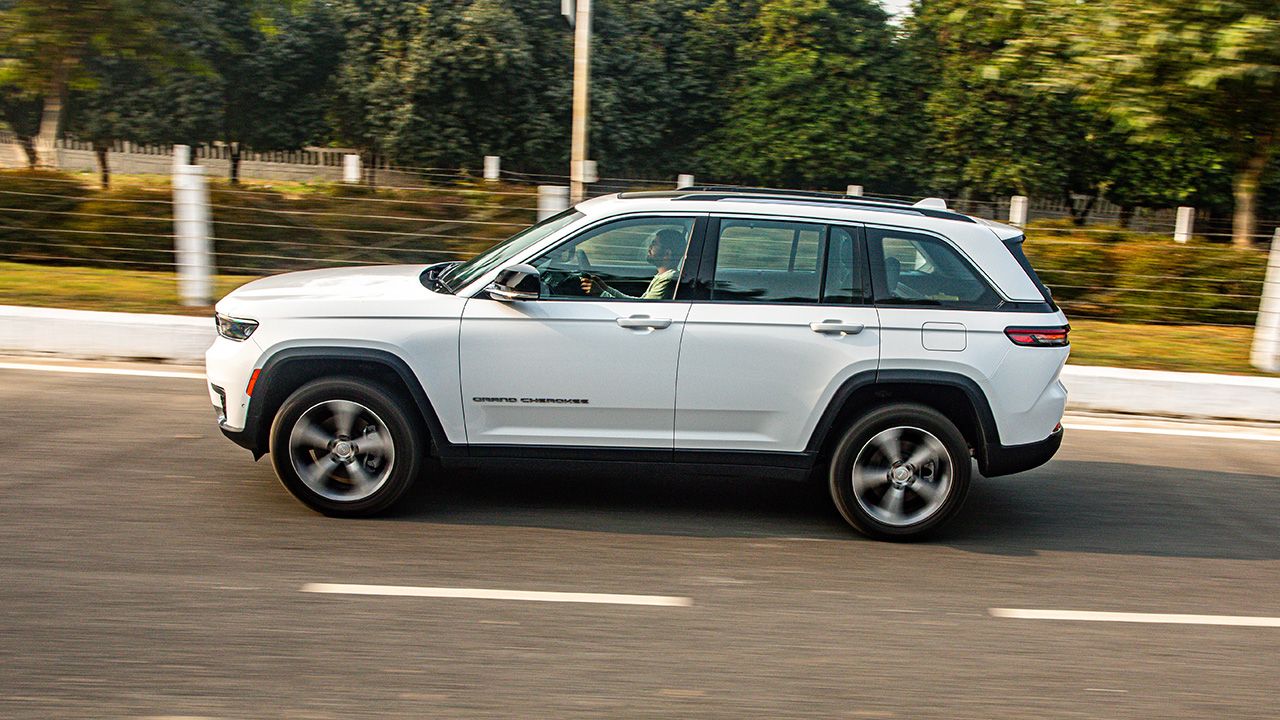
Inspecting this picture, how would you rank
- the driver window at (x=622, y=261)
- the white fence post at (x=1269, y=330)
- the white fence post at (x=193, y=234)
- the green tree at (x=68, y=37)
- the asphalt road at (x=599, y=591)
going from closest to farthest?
the asphalt road at (x=599, y=591)
the driver window at (x=622, y=261)
the white fence post at (x=193, y=234)
the white fence post at (x=1269, y=330)
the green tree at (x=68, y=37)

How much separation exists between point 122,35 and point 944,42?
Answer: 90.3 feet

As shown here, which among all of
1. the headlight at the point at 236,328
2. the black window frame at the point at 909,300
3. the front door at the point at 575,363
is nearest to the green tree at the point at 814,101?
the black window frame at the point at 909,300

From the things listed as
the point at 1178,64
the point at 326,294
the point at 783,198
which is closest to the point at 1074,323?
the point at 1178,64

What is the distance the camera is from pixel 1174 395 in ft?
32.6

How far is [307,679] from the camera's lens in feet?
14.4

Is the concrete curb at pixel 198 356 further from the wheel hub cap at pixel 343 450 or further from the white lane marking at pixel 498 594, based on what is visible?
the white lane marking at pixel 498 594

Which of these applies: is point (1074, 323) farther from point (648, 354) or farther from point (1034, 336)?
point (648, 354)

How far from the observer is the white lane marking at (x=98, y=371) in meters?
9.38

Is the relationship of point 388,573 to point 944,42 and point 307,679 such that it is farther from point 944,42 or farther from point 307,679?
point 944,42

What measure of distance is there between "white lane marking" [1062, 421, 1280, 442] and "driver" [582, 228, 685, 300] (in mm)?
4386

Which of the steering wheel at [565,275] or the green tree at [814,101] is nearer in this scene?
the steering wheel at [565,275]

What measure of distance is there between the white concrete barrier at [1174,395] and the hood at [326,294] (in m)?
5.91

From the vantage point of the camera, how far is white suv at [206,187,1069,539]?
6.03 meters

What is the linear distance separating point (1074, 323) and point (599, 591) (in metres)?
9.39
